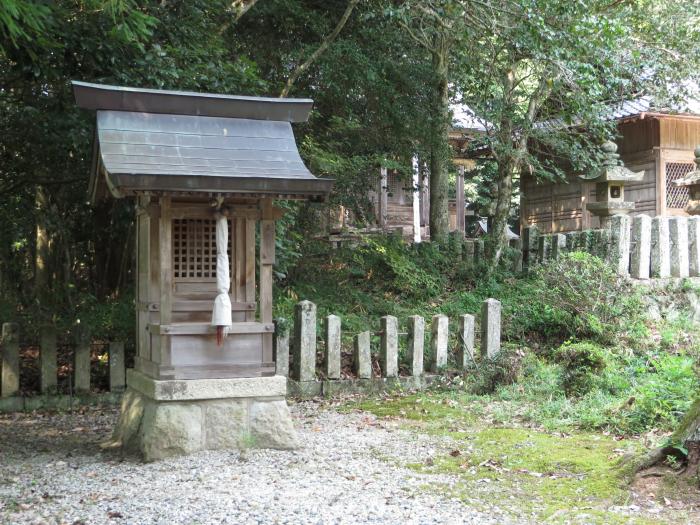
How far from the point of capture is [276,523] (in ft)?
15.1

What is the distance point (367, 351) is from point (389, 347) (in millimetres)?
336

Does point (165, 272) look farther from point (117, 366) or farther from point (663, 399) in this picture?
point (663, 399)

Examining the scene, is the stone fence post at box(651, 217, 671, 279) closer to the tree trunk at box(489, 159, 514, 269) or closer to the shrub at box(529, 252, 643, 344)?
the shrub at box(529, 252, 643, 344)

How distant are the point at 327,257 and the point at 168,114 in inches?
271

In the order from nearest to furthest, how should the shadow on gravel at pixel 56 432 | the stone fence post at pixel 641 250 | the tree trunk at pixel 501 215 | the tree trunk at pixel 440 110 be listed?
the shadow on gravel at pixel 56 432
the stone fence post at pixel 641 250
the tree trunk at pixel 440 110
the tree trunk at pixel 501 215

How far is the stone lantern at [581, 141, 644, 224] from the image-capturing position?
12.9 metres

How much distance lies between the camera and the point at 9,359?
855cm

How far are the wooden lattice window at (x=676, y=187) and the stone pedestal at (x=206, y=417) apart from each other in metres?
14.8

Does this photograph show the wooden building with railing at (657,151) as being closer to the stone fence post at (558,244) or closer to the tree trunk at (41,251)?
the stone fence post at (558,244)

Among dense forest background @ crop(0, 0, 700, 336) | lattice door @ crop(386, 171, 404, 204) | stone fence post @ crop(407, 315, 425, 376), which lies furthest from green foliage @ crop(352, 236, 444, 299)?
lattice door @ crop(386, 171, 404, 204)

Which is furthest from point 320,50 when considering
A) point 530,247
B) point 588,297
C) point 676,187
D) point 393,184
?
point 676,187

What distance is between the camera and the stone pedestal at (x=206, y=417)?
637 centimetres

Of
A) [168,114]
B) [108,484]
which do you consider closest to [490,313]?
[168,114]

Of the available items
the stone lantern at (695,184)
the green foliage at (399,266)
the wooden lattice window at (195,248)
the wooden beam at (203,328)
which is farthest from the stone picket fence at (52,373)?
the stone lantern at (695,184)
